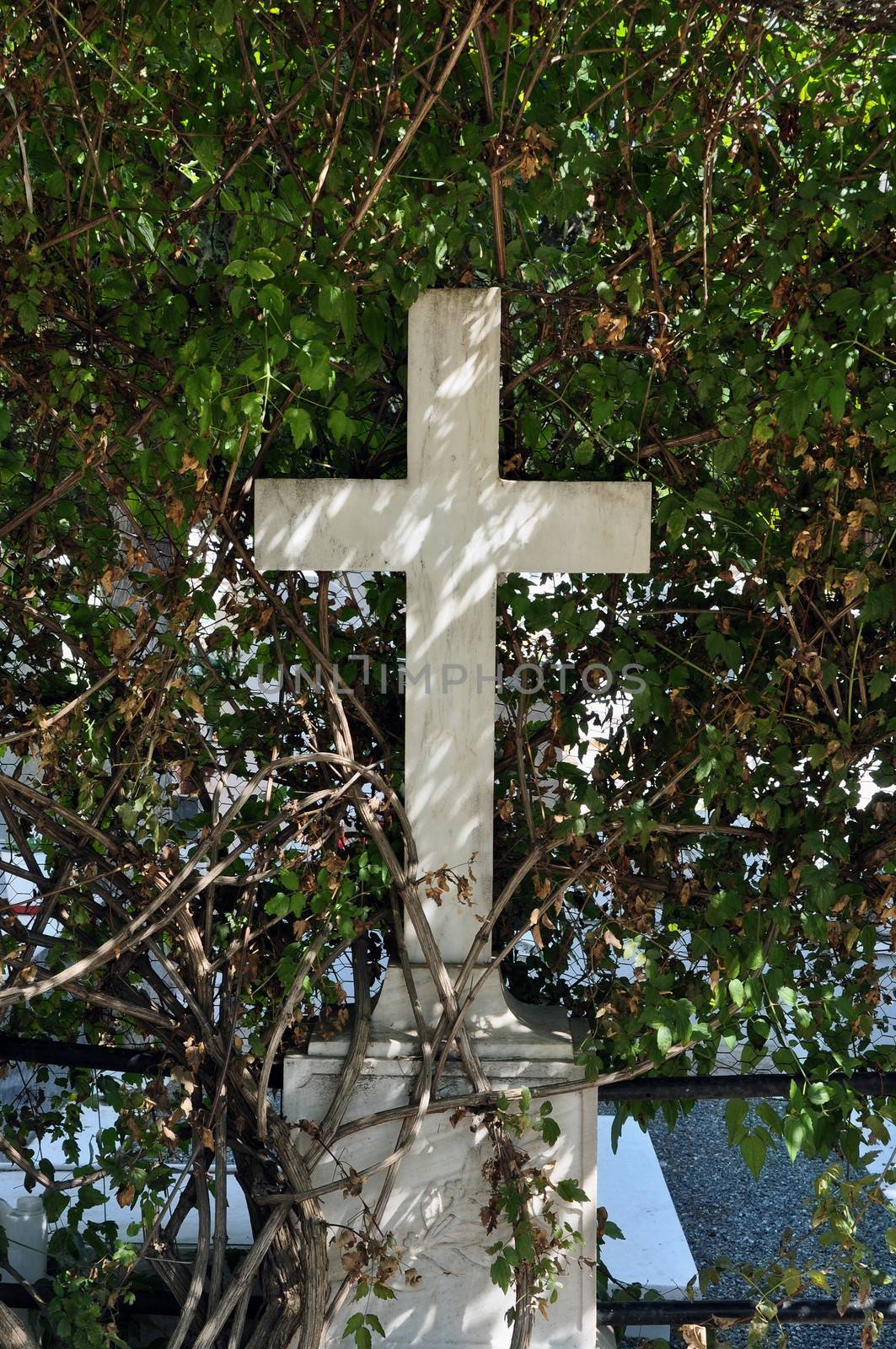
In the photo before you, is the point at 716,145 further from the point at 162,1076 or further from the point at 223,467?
the point at 162,1076

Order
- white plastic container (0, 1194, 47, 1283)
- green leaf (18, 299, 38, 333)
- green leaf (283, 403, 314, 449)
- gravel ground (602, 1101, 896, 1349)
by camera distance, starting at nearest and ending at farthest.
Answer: green leaf (283, 403, 314, 449) → green leaf (18, 299, 38, 333) → white plastic container (0, 1194, 47, 1283) → gravel ground (602, 1101, 896, 1349)

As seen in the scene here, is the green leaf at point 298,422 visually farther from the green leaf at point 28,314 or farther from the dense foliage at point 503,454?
the green leaf at point 28,314

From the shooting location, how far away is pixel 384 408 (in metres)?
2.41

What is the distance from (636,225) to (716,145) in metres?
0.21

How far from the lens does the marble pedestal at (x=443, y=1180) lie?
2244 millimetres

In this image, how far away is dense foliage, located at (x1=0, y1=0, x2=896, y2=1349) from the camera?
2096mm

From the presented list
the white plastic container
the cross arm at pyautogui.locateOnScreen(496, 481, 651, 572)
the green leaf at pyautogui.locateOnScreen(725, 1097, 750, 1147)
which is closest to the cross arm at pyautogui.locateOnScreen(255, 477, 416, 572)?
the cross arm at pyautogui.locateOnScreen(496, 481, 651, 572)

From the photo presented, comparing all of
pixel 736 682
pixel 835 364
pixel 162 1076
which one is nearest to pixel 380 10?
pixel 835 364

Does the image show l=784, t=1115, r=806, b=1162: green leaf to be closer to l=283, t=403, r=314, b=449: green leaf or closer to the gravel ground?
l=283, t=403, r=314, b=449: green leaf

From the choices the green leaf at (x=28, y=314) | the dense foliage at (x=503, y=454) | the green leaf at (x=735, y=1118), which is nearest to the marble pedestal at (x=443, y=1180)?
the dense foliage at (x=503, y=454)

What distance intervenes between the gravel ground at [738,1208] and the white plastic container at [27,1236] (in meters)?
1.66

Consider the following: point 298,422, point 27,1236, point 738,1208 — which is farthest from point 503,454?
point 738,1208

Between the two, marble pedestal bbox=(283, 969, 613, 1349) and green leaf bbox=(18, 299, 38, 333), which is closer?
green leaf bbox=(18, 299, 38, 333)

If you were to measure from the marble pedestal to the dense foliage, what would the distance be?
93mm
